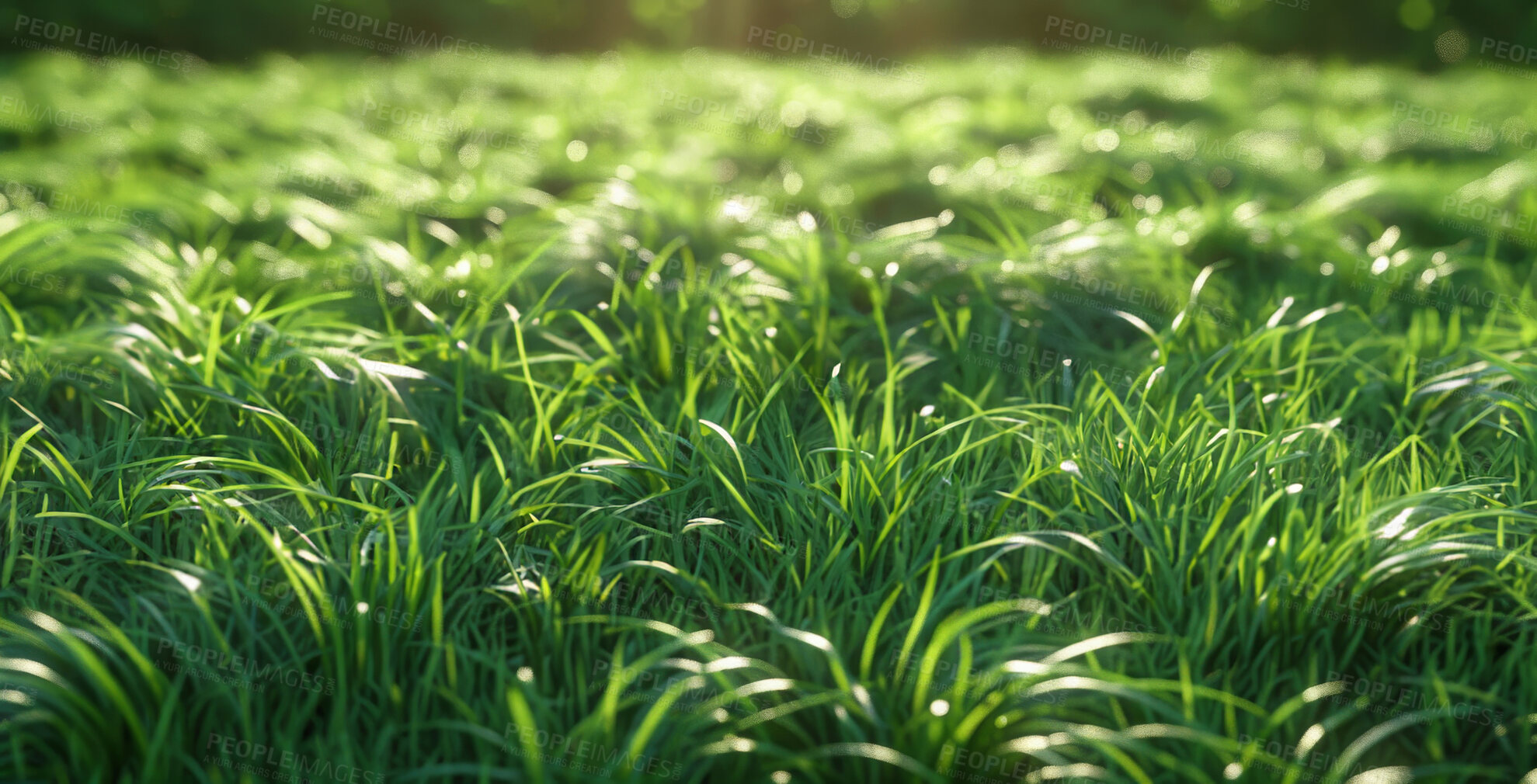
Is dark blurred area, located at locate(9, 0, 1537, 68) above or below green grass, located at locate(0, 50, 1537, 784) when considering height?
above

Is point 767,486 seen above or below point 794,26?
below

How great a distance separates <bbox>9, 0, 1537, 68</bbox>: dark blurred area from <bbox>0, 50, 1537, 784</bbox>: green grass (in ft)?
26.0

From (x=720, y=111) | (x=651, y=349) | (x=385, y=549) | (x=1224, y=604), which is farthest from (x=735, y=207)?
(x=720, y=111)

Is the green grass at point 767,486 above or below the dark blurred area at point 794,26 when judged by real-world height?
below

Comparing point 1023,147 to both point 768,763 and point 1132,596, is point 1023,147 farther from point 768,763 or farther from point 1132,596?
point 768,763

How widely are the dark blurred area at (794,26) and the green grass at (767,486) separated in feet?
26.0

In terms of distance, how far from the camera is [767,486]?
6.03ft

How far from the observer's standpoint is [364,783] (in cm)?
133

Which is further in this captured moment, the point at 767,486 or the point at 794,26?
the point at 794,26

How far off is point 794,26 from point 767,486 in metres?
17.7

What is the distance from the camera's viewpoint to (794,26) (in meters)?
18.0

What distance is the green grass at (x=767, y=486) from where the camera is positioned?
136 centimetres

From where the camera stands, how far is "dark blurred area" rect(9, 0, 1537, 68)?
38.4ft

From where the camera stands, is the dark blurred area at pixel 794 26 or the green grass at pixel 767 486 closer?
the green grass at pixel 767 486
